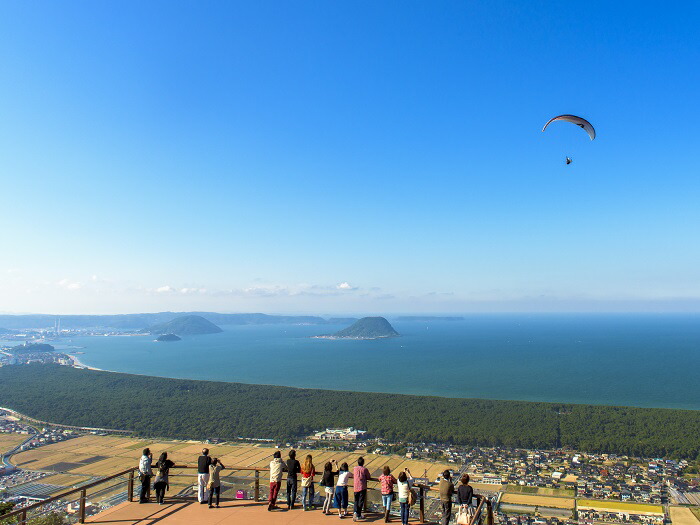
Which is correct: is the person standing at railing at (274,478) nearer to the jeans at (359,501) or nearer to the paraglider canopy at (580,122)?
the jeans at (359,501)

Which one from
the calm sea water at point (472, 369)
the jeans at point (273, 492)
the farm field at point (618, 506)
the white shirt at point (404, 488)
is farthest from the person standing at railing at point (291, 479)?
the calm sea water at point (472, 369)

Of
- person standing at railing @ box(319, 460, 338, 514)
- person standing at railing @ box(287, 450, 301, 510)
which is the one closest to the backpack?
person standing at railing @ box(319, 460, 338, 514)

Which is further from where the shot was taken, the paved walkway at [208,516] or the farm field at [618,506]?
the farm field at [618,506]

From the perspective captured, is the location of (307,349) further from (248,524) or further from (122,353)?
(248,524)

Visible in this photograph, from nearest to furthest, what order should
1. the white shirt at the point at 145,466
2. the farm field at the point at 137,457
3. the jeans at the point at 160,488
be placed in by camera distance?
the jeans at the point at 160,488 < the white shirt at the point at 145,466 < the farm field at the point at 137,457

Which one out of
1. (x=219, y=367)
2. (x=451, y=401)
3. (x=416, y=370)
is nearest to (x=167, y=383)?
(x=219, y=367)

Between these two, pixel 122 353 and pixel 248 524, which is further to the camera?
pixel 122 353

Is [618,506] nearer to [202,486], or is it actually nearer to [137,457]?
[202,486]
